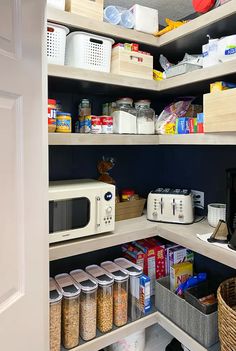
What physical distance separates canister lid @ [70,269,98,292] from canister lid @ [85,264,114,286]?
30 millimetres

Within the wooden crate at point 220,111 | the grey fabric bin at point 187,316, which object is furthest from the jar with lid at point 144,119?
the grey fabric bin at point 187,316

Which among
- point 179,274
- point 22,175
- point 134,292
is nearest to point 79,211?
Answer: point 22,175

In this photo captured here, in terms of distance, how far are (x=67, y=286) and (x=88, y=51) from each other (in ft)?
3.92

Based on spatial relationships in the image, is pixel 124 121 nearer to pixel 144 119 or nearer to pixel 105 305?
pixel 144 119

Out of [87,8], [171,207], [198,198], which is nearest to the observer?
[87,8]

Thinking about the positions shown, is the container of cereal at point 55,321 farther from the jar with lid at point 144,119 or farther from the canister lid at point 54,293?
the jar with lid at point 144,119

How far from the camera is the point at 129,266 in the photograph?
5.60ft

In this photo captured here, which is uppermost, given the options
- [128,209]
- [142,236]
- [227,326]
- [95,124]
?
[95,124]

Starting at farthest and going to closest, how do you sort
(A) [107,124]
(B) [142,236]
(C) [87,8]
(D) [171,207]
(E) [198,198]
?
(E) [198,198] < (D) [171,207] < (B) [142,236] < (A) [107,124] < (C) [87,8]

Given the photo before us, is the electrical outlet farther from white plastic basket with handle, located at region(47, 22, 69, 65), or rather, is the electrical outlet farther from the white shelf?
white plastic basket with handle, located at region(47, 22, 69, 65)

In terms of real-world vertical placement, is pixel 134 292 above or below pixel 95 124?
below

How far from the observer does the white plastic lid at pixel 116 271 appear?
155 cm

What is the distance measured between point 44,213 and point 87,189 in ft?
1.21

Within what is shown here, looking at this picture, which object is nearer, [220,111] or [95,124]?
[220,111]
